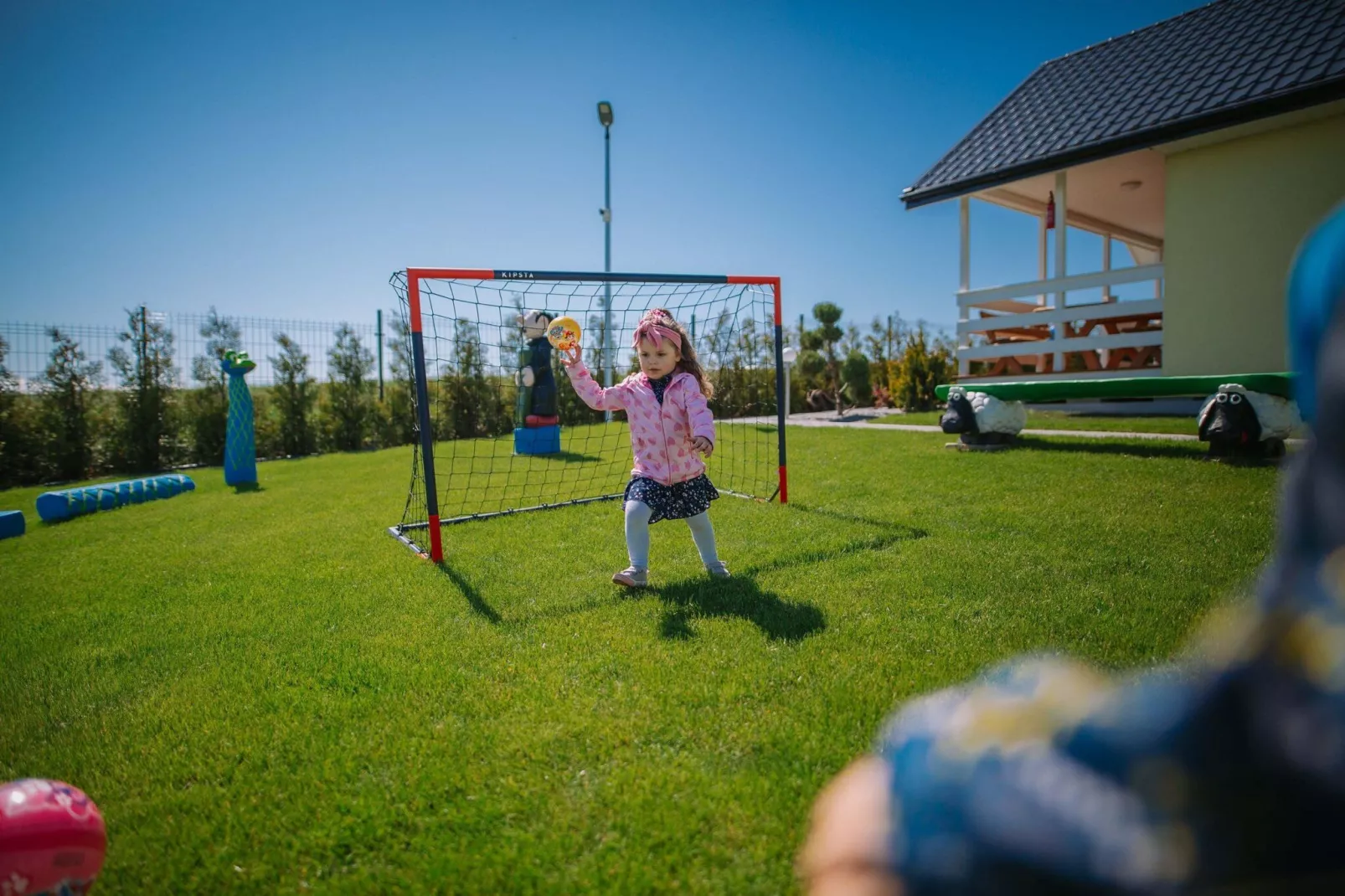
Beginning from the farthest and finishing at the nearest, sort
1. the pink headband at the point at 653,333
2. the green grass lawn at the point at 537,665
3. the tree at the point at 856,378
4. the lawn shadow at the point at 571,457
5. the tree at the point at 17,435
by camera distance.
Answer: the tree at the point at 856,378
the tree at the point at 17,435
the lawn shadow at the point at 571,457
the pink headband at the point at 653,333
the green grass lawn at the point at 537,665

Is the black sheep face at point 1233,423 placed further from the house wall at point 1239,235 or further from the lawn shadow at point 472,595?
the lawn shadow at point 472,595

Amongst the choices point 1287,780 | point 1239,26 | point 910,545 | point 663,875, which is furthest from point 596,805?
point 1239,26

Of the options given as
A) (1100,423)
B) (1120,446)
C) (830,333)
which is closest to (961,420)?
(1120,446)

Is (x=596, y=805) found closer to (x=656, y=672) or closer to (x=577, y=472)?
(x=656, y=672)

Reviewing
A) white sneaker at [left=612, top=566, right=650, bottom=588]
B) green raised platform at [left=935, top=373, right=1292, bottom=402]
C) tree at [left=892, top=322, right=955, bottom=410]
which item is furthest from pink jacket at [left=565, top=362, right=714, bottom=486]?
tree at [left=892, top=322, right=955, bottom=410]

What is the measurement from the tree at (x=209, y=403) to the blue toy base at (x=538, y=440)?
224 inches

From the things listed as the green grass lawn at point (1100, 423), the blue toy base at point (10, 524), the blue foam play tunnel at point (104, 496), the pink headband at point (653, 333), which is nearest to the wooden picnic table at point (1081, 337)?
the green grass lawn at point (1100, 423)

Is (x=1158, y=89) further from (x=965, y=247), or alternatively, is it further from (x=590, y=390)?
(x=590, y=390)

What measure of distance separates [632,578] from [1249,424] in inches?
229

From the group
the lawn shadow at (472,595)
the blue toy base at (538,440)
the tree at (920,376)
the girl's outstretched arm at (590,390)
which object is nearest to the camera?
the lawn shadow at (472,595)

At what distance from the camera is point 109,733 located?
8.10 feet

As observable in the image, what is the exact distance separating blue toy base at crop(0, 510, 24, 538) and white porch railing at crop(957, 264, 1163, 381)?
12222 millimetres

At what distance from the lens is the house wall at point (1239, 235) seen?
892 centimetres

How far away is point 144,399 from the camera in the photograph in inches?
452
